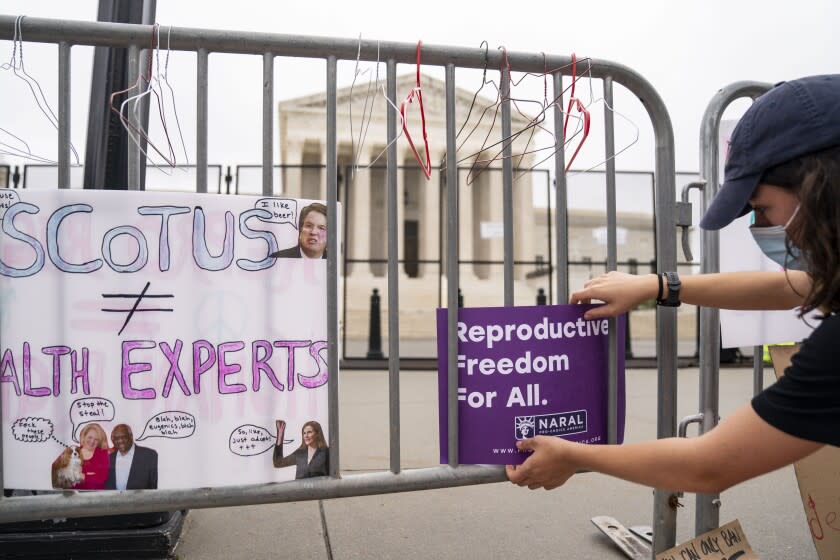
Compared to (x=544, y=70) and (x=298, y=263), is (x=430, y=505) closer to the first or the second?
(x=298, y=263)

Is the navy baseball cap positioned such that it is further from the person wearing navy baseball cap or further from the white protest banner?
the white protest banner

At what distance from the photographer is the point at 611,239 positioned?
2031mm

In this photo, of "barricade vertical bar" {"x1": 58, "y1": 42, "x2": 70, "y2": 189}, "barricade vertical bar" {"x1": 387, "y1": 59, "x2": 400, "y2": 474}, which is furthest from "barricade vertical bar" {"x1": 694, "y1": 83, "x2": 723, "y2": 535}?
"barricade vertical bar" {"x1": 58, "y1": 42, "x2": 70, "y2": 189}

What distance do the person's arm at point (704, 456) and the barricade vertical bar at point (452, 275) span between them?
316 mm

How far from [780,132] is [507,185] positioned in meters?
0.79

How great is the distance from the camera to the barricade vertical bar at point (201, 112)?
171 cm

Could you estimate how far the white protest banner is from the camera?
1602 millimetres

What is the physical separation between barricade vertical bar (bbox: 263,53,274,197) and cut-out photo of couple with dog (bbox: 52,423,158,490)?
0.76 meters

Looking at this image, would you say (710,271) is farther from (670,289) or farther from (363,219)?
(363,219)

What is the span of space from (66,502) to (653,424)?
4220 mm

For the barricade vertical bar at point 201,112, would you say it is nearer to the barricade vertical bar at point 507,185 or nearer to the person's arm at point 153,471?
the person's arm at point 153,471

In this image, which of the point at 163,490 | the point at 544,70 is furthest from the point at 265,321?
the point at 544,70

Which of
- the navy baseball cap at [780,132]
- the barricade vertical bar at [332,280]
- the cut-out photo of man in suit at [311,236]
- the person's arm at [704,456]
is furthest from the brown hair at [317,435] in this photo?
the navy baseball cap at [780,132]

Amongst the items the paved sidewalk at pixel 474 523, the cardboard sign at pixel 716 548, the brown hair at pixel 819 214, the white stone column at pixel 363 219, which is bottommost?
the paved sidewalk at pixel 474 523
